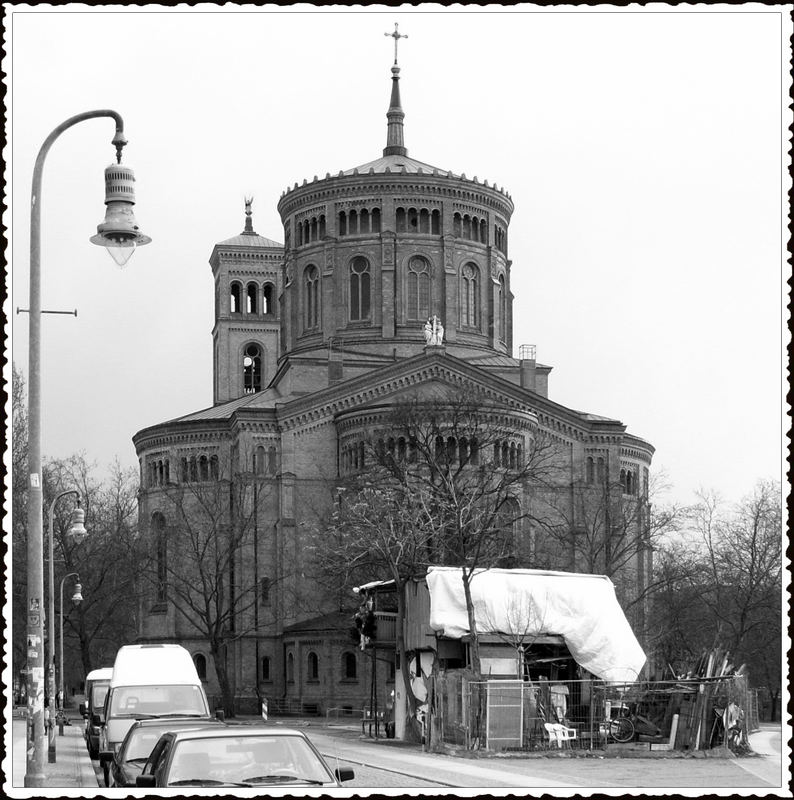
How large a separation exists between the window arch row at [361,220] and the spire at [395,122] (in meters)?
9.05

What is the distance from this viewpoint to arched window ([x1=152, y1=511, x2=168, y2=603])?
78.8 metres

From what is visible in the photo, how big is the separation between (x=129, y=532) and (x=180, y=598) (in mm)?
4216

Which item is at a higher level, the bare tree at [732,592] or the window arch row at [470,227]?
the window arch row at [470,227]

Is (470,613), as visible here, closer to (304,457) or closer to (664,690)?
(664,690)

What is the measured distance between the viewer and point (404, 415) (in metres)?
69.4

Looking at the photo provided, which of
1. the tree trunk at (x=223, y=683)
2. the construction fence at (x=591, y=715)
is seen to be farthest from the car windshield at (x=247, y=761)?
the tree trunk at (x=223, y=683)

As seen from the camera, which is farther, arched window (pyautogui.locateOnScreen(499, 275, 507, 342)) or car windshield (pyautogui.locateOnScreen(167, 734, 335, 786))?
arched window (pyautogui.locateOnScreen(499, 275, 507, 342))

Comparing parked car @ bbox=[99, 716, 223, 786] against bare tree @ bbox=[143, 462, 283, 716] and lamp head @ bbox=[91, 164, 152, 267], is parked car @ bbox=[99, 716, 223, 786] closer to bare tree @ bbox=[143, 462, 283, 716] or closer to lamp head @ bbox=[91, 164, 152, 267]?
lamp head @ bbox=[91, 164, 152, 267]

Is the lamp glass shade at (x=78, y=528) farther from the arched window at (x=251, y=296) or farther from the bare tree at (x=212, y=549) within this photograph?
the arched window at (x=251, y=296)

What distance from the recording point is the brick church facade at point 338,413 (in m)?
74.2

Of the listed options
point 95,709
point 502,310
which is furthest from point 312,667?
point 95,709

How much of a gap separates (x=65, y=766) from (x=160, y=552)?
48.4m

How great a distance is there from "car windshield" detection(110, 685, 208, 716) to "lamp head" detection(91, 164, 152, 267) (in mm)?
13467

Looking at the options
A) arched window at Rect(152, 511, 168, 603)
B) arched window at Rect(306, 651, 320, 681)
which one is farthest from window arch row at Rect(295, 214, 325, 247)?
arched window at Rect(306, 651, 320, 681)
